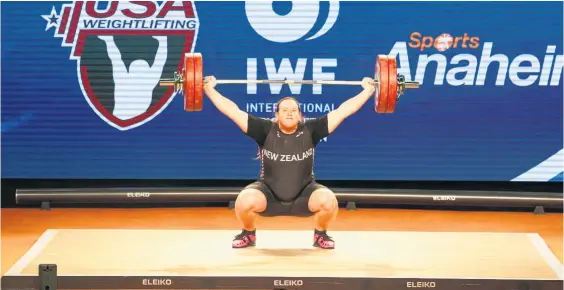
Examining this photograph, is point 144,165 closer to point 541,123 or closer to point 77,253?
point 77,253

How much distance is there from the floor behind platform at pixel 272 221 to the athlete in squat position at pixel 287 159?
79.2 inches

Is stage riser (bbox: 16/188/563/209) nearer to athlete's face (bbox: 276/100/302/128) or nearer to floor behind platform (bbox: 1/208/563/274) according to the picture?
floor behind platform (bbox: 1/208/563/274)

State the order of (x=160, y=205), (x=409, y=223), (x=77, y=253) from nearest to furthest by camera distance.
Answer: (x=77, y=253) < (x=409, y=223) < (x=160, y=205)

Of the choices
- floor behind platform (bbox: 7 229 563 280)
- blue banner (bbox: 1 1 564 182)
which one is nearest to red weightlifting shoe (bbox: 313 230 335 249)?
floor behind platform (bbox: 7 229 563 280)

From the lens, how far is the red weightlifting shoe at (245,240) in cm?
678

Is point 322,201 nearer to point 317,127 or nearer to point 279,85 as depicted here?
point 317,127

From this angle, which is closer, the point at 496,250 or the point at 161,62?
the point at 496,250

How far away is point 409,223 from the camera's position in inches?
353

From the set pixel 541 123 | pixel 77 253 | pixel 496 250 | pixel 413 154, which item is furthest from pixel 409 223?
pixel 77 253

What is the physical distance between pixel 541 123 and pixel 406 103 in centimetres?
117

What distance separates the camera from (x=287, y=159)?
6637 mm

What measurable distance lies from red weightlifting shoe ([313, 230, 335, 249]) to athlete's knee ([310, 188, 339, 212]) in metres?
0.26

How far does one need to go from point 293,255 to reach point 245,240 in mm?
372

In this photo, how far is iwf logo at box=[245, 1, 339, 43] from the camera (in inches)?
355
